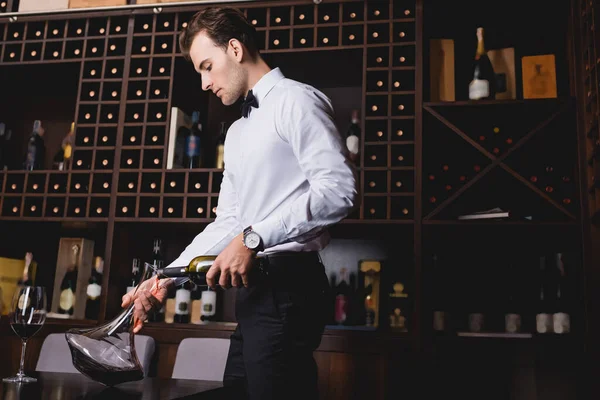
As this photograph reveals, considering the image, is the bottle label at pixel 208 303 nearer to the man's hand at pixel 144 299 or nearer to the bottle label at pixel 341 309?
the bottle label at pixel 341 309

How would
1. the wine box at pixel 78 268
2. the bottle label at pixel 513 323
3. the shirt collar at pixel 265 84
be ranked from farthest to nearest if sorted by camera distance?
the wine box at pixel 78 268
the bottle label at pixel 513 323
the shirt collar at pixel 265 84

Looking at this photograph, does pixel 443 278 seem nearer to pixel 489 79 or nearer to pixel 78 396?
pixel 489 79

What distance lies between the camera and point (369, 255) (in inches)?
106

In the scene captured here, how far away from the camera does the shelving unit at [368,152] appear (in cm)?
226

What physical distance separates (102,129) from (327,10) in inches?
44.7

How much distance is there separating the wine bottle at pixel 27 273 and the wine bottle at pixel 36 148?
0.43 m

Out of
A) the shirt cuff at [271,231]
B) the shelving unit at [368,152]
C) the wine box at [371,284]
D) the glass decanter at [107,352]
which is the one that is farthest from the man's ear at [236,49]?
the wine box at [371,284]

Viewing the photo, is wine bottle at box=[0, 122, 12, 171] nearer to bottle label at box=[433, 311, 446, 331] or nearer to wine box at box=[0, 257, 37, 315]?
wine box at box=[0, 257, 37, 315]

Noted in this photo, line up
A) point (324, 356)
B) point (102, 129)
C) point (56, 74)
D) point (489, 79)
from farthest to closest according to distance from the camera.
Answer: point (56, 74)
point (102, 129)
point (489, 79)
point (324, 356)

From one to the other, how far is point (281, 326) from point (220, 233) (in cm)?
46

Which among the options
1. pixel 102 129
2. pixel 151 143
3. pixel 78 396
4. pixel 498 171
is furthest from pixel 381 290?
pixel 78 396

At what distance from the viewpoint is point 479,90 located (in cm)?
244

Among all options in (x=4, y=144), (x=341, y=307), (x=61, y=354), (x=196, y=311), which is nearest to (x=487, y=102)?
(x=341, y=307)

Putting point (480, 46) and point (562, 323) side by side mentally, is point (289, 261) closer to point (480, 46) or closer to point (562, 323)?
point (562, 323)
